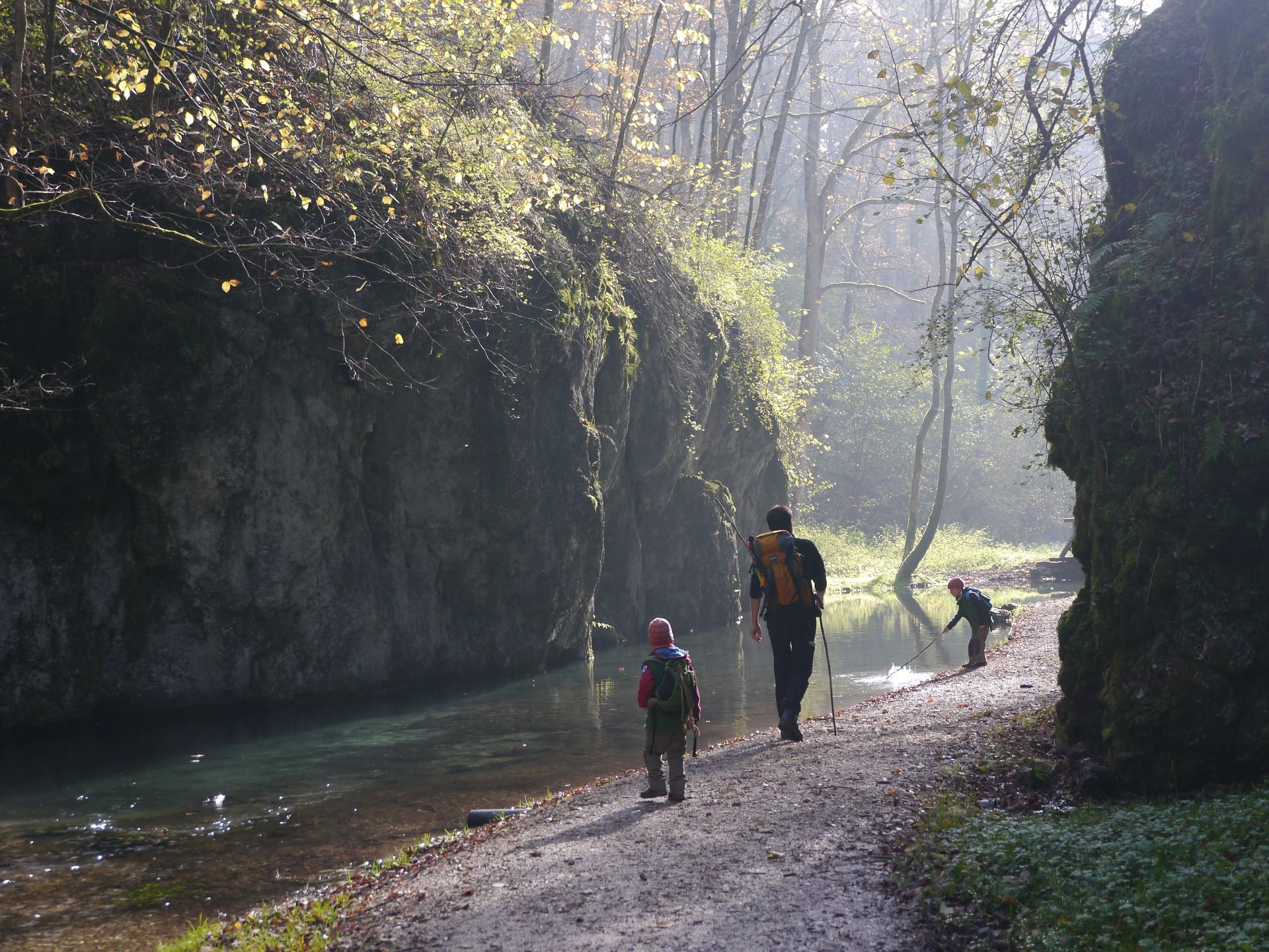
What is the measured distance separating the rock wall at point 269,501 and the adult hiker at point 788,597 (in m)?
7.45

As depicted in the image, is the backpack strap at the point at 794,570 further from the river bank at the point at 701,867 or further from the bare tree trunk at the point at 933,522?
the bare tree trunk at the point at 933,522

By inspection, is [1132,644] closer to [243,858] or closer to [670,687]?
[670,687]

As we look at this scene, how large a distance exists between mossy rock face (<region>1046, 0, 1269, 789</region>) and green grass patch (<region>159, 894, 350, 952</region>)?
5.31 meters

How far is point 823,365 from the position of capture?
54375 mm

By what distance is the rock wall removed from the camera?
40.0 ft

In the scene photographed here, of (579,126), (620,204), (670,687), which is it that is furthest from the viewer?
(579,126)

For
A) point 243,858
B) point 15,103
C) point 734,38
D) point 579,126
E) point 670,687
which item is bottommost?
point 243,858

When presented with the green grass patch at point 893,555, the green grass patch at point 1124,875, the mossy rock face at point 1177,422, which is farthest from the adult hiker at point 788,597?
the green grass patch at point 893,555

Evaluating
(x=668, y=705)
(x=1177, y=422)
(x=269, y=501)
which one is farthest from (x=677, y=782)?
(x=269, y=501)

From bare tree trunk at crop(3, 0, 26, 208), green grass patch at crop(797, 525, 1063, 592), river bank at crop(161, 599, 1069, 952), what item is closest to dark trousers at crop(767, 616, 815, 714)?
river bank at crop(161, 599, 1069, 952)

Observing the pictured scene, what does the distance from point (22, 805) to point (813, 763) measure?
24.0 feet

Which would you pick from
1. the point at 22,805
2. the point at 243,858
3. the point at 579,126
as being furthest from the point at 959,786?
the point at 579,126

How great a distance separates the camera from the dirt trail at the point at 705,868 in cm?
522

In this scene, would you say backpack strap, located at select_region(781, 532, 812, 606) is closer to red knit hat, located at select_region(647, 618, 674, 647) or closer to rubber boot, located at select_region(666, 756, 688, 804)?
red knit hat, located at select_region(647, 618, 674, 647)
